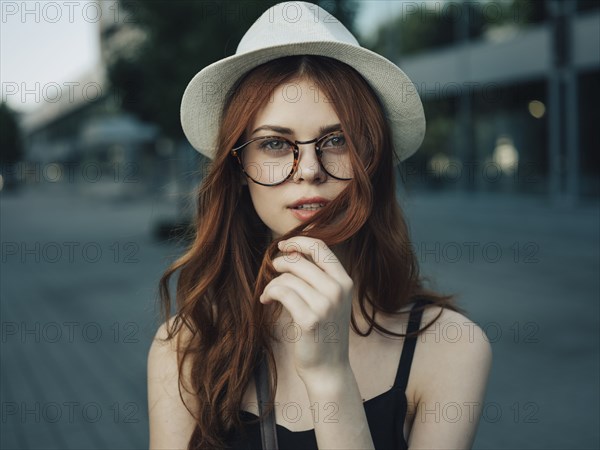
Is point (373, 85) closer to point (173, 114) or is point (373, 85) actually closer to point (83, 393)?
point (83, 393)

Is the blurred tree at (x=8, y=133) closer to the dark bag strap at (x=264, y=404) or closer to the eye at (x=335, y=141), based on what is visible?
the dark bag strap at (x=264, y=404)

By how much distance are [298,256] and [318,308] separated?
14 centimetres

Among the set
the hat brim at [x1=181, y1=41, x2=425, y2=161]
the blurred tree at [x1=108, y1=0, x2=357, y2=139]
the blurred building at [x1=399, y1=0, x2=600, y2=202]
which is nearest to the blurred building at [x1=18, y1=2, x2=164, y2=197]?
the blurred tree at [x1=108, y1=0, x2=357, y2=139]

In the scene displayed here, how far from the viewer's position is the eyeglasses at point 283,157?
1.52m

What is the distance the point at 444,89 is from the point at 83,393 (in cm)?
1560

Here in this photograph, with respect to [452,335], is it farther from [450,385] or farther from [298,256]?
[298,256]

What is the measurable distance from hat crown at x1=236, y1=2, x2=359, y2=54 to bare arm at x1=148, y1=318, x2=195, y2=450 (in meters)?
0.88

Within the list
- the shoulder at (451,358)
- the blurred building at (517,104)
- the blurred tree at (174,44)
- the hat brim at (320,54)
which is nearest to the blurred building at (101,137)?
the blurred tree at (174,44)

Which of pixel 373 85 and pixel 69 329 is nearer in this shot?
pixel 373 85

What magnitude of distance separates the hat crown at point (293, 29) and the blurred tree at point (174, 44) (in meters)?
7.16

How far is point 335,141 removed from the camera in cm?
153

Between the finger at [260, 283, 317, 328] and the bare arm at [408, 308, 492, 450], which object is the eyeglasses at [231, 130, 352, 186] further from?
the bare arm at [408, 308, 492, 450]

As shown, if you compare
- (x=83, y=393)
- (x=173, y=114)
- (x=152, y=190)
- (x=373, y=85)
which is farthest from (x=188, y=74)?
(x=152, y=190)

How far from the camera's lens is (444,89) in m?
18.4
